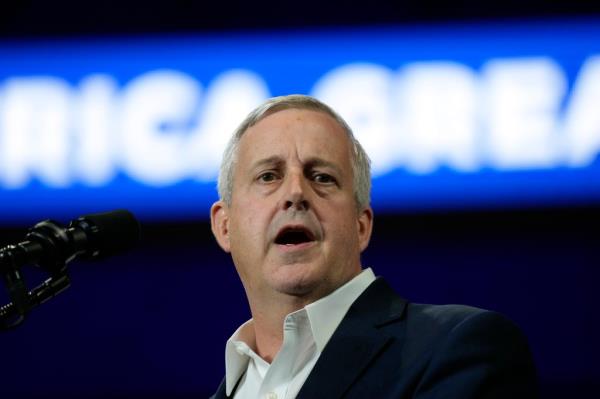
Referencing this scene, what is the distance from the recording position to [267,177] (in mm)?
2170

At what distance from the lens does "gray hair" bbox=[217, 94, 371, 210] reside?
7.41 ft

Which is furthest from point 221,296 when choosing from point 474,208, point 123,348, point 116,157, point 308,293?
point 308,293

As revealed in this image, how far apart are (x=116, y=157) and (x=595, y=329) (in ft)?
6.13

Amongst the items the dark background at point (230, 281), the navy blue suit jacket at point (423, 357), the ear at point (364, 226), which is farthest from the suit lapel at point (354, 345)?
the dark background at point (230, 281)

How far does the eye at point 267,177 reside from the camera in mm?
2162

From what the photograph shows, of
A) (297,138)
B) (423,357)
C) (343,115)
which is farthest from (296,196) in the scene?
(343,115)

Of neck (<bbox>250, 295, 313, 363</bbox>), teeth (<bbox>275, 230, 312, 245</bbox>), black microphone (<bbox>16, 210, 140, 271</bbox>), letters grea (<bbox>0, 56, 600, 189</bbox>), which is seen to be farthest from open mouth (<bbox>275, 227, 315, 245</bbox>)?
letters grea (<bbox>0, 56, 600, 189</bbox>)

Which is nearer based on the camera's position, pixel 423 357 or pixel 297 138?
pixel 423 357

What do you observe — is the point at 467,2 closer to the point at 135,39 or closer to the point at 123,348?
the point at 135,39

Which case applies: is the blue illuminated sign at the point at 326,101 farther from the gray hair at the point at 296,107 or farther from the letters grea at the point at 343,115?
the gray hair at the point at 296,107

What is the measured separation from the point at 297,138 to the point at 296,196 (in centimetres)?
17

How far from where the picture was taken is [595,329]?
346 centimetres

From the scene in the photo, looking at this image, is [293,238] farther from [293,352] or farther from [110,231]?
[110,231]

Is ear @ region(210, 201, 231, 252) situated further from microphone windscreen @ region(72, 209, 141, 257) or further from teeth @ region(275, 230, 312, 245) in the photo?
microphone windscreen @ region(72, 209, 141, 257)
